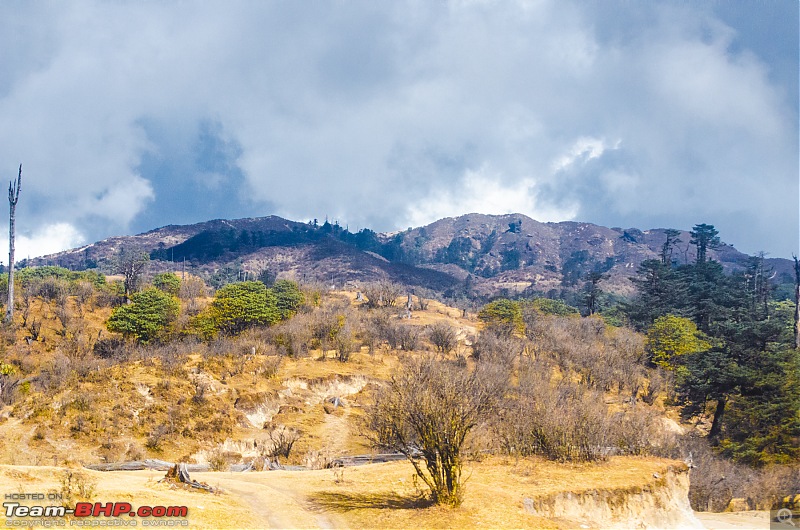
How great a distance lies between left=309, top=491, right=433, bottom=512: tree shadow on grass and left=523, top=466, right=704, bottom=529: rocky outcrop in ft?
9.37

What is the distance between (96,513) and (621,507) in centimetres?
1264

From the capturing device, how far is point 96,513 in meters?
10.3

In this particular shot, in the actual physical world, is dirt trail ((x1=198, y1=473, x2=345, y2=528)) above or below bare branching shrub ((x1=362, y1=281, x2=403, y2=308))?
below

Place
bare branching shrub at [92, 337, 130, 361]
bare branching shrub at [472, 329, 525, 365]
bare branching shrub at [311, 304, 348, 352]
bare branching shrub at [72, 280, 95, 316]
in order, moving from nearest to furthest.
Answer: bare branching shrub at [92, 337, 130, 361]
bare branching shrub at [472, 329, 525, 365]
bare branching shrub at [311, 304, 348, 352]
bare branching shrub at [72, 280, 95, 316]

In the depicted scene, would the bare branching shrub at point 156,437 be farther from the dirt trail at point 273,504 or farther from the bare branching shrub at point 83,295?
the bare branching shrub at point 83,295

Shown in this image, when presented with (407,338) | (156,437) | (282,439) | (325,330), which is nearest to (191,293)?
(325,330)

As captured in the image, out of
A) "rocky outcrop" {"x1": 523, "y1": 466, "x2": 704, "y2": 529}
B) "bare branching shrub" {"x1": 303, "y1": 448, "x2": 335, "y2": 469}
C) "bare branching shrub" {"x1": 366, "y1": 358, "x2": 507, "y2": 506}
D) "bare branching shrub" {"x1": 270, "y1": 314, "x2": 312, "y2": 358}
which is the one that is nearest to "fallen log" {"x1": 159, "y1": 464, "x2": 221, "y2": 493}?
"bare branching shrub" {"x1": 366, "y1": 358, "x2": 507, "y2": 506}

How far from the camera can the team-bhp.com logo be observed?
9555 millimetres

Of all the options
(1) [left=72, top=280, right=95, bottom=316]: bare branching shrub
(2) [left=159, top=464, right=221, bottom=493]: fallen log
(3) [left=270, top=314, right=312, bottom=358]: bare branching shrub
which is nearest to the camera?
(2) [left=159, top=464, right=221, bottom=493]: fallen log

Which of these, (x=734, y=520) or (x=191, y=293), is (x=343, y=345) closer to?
(x=191, y=293)

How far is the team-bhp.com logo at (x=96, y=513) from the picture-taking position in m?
9.55

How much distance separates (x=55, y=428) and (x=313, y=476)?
1741 cm

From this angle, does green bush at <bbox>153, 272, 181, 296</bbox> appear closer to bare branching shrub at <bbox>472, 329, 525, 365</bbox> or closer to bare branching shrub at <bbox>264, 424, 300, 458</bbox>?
bare branching shrub at <bbox>472, 329, 525, 365</bbox>

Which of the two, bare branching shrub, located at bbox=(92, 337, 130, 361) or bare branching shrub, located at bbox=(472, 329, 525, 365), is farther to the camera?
bare branching shrub, located at bbox=(472, 329, 525, 365)
